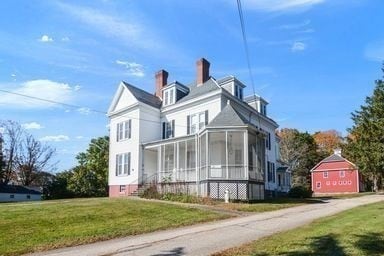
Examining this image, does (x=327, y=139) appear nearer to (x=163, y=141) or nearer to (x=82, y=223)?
(x=163, y=141)

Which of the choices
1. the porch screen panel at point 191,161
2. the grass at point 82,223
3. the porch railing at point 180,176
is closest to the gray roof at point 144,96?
the porch screen panel at point 191,161

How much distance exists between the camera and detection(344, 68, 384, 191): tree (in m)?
21.7

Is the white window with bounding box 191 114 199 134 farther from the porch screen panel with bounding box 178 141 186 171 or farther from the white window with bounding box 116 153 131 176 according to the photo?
the white window with bounding box 116 153 131 176

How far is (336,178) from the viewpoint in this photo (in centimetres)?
6412

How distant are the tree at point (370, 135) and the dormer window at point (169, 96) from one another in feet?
49.1

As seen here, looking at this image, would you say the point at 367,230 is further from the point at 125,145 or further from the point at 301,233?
the point at 125,145

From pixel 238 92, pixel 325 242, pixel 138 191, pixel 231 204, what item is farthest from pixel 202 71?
pixel 325 242

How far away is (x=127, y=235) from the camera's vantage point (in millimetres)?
13438

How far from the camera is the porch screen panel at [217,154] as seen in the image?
26.1 meters

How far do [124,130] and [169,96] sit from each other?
4725mm

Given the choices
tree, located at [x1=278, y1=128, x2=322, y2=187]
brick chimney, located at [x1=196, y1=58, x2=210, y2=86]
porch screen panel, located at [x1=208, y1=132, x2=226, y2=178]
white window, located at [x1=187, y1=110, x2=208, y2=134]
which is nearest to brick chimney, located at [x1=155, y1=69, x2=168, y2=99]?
brick chimney, located at [x1=196, y1=58, x2=210, y2=86]

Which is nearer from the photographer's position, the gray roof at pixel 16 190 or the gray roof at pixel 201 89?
the gray roof at pixel 201 89

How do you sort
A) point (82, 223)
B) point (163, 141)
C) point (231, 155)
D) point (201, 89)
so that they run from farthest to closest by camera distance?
point (201, 89), point (163, 141), point (231, 155), point (82, 223)

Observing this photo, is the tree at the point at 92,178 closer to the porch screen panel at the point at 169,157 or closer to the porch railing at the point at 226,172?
the porch screen panel at the point at 169,157
